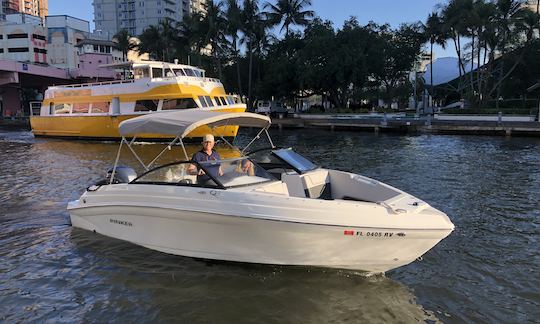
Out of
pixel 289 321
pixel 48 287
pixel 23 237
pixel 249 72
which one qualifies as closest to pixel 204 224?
pixel 289 321

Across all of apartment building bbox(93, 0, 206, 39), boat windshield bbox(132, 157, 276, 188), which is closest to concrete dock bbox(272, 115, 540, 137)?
boat windshield bbox(132, 157, 276, 188)

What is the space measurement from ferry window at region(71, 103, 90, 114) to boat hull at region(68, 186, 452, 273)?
85.9ft

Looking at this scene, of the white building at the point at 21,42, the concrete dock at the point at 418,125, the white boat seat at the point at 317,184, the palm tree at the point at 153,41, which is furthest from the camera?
the white building at the point at 21,42

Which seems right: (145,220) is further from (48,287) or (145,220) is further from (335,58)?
(335,58)

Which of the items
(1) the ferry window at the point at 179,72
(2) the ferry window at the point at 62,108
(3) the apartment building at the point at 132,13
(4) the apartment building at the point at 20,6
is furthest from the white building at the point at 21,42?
(1) the ferry window at the point at 179,72

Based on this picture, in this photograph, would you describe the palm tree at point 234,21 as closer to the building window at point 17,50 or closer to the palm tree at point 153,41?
the palm tree at point 153,41

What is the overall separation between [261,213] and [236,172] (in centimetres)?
117

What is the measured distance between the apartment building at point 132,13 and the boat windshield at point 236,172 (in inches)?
5717

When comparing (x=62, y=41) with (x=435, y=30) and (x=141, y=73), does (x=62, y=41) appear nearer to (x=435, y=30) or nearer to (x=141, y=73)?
(x=435, y=30)

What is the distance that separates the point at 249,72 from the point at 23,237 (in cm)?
4881

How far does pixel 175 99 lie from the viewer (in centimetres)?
2689

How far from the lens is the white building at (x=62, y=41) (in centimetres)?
10381

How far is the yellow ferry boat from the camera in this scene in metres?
26.9

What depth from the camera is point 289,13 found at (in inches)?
2237
